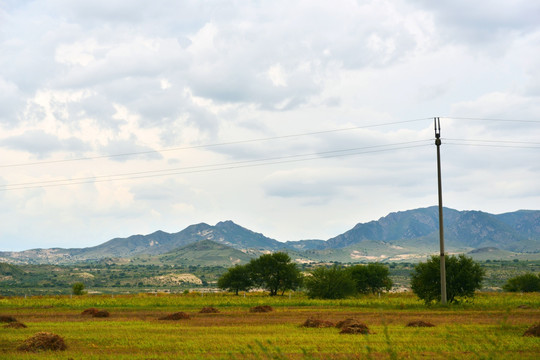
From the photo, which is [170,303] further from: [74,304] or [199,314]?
[199,314]

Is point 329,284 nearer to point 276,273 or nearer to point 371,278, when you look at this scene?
point 276,273

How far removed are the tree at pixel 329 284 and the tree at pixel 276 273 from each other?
16379mm

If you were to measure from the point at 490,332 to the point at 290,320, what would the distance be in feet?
50.2

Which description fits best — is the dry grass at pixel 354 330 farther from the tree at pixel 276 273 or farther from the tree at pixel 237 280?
the tree at pixel 237 280

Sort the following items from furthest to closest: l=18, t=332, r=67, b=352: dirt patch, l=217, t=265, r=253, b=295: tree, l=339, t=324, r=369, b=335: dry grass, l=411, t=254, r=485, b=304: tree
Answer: l=217, t=265, r=253, b=295: tree
l=411, t=254, r=485, b=304: tree
l=339, t=324, r=369, b=335: dry grass
l=18, t=332, r=67, b=352: dirt patch

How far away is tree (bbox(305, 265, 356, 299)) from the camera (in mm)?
74438

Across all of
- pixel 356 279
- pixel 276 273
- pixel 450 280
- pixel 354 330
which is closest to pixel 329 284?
→ pixel 356 279

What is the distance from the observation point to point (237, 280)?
102312 millimetres

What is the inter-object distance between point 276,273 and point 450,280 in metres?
40.3

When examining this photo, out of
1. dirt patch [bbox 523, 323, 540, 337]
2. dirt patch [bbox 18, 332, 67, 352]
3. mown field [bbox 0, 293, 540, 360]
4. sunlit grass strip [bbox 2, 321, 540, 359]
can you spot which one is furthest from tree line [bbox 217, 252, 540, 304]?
dirt patch [bbox 18, 332, 67, 352]

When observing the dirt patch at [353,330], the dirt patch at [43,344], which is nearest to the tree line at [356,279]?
the dirt patch at [353,330]

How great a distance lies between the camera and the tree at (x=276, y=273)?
303 ft

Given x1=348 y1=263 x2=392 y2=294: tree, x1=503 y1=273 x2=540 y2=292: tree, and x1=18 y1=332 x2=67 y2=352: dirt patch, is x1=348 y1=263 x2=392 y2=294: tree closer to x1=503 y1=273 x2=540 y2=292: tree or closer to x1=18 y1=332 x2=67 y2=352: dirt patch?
x1=503 y1=273 x2=540 y2=292: tree

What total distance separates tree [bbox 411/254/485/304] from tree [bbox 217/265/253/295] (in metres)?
46.1
